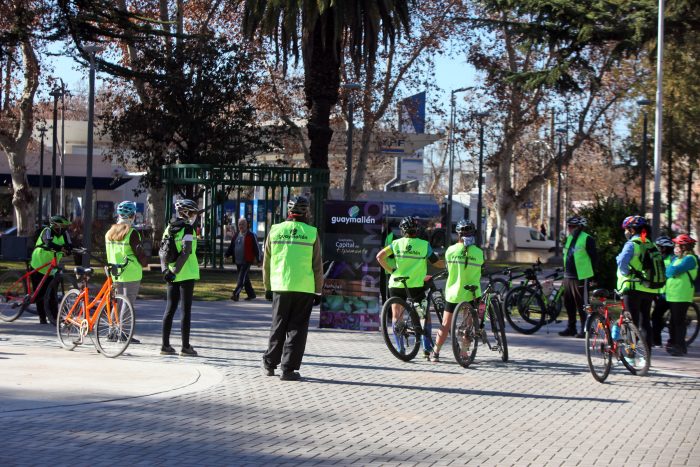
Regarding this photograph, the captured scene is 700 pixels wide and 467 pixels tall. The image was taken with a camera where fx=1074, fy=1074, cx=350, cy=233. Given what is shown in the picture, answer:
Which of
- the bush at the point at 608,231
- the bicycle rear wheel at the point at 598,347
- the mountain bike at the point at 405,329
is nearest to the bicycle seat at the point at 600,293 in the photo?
the bicycle rear wheel at the point at 598,347

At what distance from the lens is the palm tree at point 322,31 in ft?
83.8

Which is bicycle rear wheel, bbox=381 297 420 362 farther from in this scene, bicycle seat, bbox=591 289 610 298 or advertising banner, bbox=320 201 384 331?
advertising banner, bbox=320 201 384 331

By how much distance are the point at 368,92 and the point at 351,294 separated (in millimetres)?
29046

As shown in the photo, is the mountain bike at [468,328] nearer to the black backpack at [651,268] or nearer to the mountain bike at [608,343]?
the mountain bike at [608,343]

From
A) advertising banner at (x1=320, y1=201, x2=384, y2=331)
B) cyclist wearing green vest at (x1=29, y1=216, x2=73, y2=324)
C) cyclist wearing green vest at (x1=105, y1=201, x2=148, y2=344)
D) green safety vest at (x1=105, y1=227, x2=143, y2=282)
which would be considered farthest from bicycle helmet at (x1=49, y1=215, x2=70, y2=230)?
advertising banner at (x1=320, y1=201, x2=384, y2=331)

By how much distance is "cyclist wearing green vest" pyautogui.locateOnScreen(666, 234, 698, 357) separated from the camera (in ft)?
45.3

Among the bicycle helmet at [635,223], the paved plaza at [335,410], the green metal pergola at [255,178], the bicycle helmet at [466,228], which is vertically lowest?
the paved plaza at [335,410]

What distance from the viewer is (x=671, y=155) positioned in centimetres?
3788

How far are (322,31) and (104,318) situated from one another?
1476 centimetres

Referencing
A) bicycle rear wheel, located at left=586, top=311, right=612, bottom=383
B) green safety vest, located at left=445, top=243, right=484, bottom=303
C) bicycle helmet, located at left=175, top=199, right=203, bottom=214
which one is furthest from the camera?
bicycle helmet, located at left=175, top=199, right=203, bottom=214

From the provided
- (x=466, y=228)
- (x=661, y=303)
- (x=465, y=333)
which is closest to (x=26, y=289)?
(x=466, y=228)

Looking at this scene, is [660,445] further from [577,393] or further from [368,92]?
[368,92]

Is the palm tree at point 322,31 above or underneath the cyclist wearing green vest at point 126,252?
above

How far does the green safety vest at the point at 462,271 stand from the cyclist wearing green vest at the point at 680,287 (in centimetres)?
306
